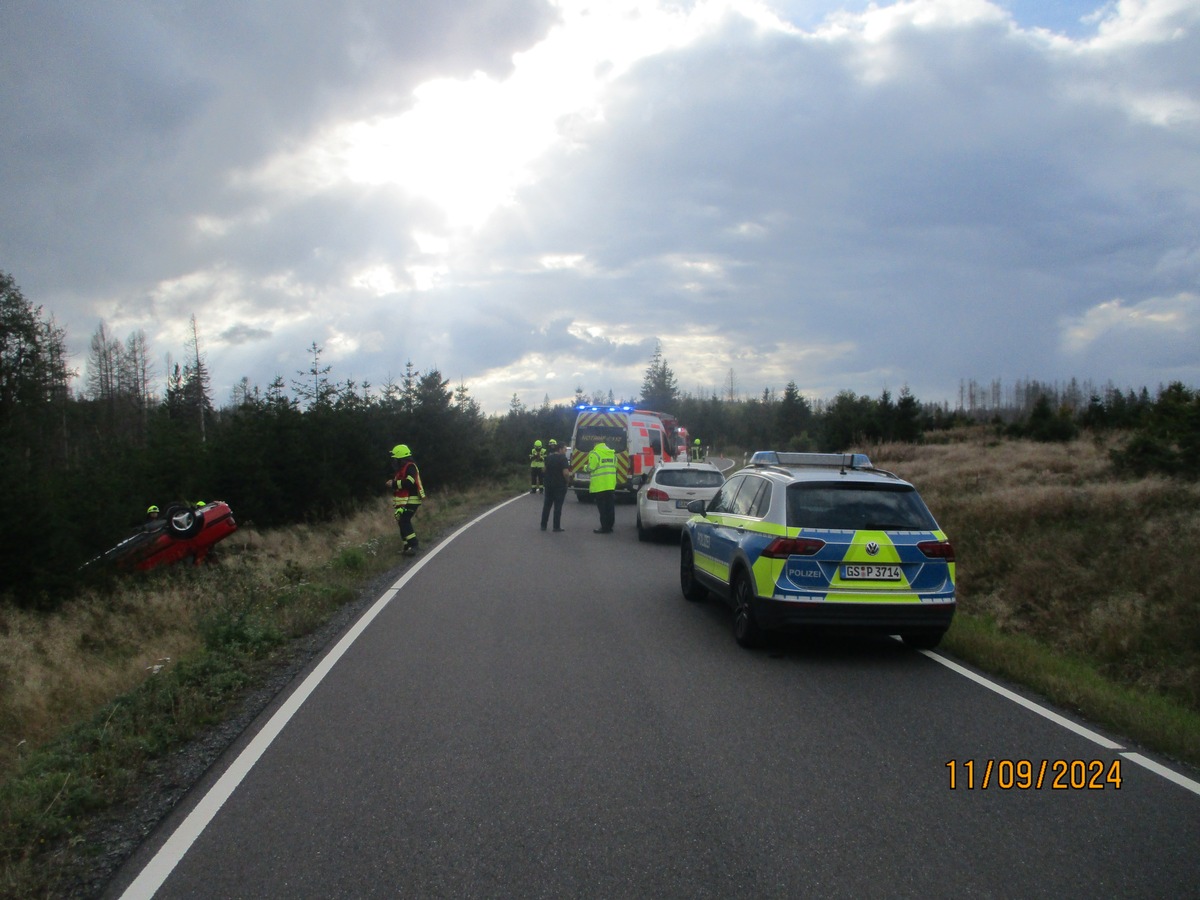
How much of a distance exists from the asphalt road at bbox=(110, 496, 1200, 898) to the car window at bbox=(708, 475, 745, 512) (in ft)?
7.49

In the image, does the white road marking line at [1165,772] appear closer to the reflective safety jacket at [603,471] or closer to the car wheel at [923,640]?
the car wheel at [923,640]

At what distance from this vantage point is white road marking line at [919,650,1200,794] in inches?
207

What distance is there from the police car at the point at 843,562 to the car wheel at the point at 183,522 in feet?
40.9

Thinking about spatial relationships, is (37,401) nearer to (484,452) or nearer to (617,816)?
(484,452)

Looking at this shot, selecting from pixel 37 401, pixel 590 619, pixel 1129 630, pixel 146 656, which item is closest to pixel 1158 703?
pixel 1129 630

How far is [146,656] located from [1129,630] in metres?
10.6

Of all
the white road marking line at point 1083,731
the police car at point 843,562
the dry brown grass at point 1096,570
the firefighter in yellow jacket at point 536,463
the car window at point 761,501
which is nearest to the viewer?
the white road marking line at point 1083,731

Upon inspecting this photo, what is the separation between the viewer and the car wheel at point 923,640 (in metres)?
8.35

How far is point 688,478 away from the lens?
17.9 m

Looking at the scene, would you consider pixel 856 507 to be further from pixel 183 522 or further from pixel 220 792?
pixel 183 522

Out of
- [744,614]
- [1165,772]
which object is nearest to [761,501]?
[744,614]

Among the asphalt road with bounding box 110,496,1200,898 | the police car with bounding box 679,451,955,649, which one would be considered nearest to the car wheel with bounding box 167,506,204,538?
the asphalt road with bounding box 110,496,1200,898

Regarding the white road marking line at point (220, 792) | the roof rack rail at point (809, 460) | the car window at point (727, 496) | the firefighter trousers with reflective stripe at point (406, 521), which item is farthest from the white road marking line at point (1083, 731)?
the firefighter trousers with reflective stripe at point (406, 521)
